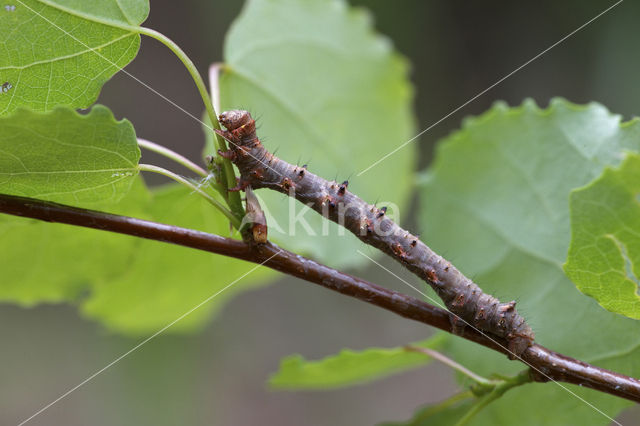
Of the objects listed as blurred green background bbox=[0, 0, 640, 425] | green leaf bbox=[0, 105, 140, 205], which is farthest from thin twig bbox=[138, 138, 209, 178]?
blurred green background bbox=[0, 0, 640, 425]

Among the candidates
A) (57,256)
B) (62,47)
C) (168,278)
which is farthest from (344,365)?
(62,47)

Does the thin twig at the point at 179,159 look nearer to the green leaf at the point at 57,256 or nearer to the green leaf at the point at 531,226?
the green leaf at the point at 57,256

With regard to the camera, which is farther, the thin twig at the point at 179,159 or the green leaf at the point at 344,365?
the green leaf at the point at 344,365

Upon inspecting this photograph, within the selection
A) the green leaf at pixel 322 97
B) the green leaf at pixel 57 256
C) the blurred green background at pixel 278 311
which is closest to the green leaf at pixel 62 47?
the green leaf at pixel 57 256

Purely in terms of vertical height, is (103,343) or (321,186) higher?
(103,343)

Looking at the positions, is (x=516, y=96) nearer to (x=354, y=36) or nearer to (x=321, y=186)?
(x=354, y=36)

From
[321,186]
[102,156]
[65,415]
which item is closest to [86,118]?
[102,156]
